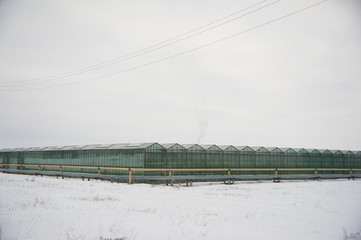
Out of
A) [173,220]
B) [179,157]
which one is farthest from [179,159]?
[173,220]

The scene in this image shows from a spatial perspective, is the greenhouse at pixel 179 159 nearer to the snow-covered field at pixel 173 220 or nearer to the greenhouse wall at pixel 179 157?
the greenhouse wall at pixel 179 157

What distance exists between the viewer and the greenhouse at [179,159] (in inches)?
1128

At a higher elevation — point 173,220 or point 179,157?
point 179,157

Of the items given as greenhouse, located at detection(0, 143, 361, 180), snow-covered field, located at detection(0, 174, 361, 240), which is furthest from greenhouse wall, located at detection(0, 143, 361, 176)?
snow-covered field, located at detection(0, 174, 361, 240)

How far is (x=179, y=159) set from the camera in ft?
99.9

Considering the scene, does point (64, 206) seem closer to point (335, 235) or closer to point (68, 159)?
point (335, 235)

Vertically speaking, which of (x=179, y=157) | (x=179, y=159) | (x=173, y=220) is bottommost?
(x=173, y=220)

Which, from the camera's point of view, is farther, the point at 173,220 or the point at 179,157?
the point at 179,157

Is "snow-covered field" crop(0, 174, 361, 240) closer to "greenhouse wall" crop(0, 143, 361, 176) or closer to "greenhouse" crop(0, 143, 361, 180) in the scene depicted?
"greenhouse" crop(0, 143, 361, 180)

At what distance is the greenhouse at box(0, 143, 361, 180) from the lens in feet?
94.0

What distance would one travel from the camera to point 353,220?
463 inches

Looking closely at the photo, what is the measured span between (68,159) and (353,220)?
34.9 m

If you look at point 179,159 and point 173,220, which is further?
point 179,159

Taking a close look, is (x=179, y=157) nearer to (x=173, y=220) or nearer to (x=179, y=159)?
(x=179, y=159)
